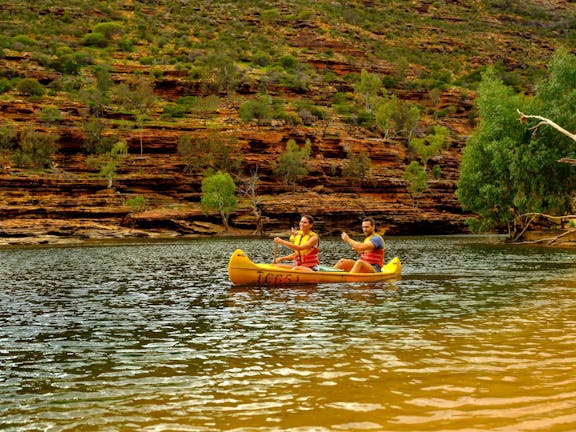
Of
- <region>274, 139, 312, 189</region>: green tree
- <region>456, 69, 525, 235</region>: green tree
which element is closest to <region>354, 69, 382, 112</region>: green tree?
<region>274, 139, 312, 189</region>: green tree

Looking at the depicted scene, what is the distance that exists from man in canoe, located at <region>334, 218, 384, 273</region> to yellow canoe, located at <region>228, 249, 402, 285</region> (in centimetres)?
31

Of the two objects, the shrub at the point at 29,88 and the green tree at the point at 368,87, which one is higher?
the green tree at the point at 368,87

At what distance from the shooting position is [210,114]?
9150 cm

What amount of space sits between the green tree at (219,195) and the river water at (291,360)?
153 ft

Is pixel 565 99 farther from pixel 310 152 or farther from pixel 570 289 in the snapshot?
pixel 310 152

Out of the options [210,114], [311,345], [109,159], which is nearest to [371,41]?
[210,114]

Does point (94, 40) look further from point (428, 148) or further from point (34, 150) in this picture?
point (428, 148)

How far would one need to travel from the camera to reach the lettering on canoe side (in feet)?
57.7

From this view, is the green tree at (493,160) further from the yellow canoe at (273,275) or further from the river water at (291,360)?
the yellow canoe at (273,275)

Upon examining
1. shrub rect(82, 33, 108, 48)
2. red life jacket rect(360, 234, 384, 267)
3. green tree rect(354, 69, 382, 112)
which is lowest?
red life jacket rect(360, 234, 384, 267)

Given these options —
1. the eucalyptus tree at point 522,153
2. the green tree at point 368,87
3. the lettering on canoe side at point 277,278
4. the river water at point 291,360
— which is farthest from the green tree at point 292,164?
the river water at point 291,360

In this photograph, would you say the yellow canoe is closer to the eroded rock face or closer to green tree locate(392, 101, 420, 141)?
the eroded rock face

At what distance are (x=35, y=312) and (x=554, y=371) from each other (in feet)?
36.6

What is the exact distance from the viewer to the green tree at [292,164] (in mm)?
73938
